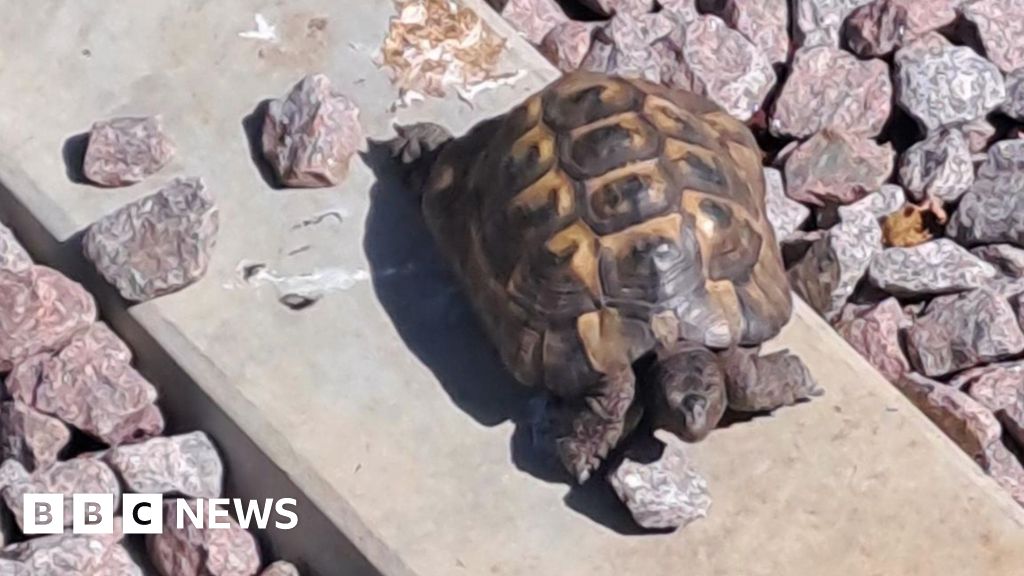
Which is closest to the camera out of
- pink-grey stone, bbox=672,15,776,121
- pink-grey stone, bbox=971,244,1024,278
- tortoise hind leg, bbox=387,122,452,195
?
tortoise hind leg, bbox=387,122,452,195

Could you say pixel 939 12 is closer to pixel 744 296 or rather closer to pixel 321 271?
pixel 744 296

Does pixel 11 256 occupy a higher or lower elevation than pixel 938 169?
higher

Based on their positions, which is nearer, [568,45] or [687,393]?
[687,393]

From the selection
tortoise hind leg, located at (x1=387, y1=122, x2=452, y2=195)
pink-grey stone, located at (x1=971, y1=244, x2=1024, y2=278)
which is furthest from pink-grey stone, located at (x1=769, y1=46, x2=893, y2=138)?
tortoise hind leg, located at (x1=387, y1=122, x2=452, y2=195)

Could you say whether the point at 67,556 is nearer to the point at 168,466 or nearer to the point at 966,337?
the point at 168,466

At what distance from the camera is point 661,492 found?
2.90 meters

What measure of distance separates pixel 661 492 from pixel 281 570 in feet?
1.70

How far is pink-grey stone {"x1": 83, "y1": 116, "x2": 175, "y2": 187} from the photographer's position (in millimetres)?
3178

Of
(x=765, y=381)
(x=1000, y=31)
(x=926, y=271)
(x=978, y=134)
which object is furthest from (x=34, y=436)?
(x=1000, y=31)

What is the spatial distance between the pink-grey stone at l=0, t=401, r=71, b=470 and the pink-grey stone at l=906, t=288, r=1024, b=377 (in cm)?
124

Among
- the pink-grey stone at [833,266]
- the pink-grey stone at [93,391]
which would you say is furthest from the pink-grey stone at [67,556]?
the pink-grey stone at [833,266]

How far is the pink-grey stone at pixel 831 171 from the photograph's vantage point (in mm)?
3443

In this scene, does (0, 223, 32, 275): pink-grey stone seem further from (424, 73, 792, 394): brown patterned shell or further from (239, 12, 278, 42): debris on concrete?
(424, 73, 792, 394): brown patterned shell

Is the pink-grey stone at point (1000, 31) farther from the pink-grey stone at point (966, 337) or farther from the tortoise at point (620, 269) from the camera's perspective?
the tortoise at point (620, 269)
